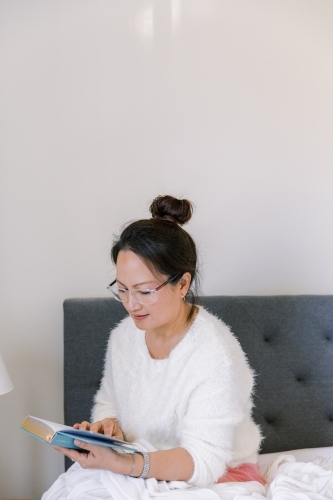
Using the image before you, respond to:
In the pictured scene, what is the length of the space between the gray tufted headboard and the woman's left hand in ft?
1.93

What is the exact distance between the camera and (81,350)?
2113 mm

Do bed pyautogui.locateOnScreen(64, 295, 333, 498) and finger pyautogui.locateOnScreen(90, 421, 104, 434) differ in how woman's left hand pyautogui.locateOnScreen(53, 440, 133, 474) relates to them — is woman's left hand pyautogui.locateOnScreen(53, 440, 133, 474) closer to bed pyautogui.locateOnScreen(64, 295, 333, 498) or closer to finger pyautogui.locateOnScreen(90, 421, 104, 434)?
finger pyautogui.locateOnScreen(90, 421, 104, 434)

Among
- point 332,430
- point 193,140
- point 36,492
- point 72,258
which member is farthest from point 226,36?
point 36,492

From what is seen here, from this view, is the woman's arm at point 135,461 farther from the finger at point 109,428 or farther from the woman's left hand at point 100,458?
the finger at point 109,428

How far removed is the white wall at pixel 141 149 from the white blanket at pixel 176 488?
0.65 metres

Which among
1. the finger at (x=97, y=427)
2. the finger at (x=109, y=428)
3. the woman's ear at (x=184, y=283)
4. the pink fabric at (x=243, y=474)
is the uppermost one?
the woman's ear at (x=184, y=283)

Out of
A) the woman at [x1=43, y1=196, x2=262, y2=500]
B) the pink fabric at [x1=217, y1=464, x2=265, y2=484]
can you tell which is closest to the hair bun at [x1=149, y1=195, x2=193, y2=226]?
the woman at [x1=43, y1=196, x2=262, y2=500]

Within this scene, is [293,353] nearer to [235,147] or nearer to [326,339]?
[326,339]

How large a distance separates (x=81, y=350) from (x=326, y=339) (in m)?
0.84

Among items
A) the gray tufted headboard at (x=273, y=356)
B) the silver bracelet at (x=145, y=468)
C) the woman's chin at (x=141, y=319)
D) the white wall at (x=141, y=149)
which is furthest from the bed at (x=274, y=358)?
the silver bracelet at (x=145, y=468)

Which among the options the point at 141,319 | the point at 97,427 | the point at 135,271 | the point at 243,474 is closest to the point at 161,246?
the point at 135,271

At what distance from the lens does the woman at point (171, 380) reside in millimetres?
1578

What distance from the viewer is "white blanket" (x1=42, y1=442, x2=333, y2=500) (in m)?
1.53

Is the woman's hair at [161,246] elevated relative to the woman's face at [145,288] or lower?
elevated
